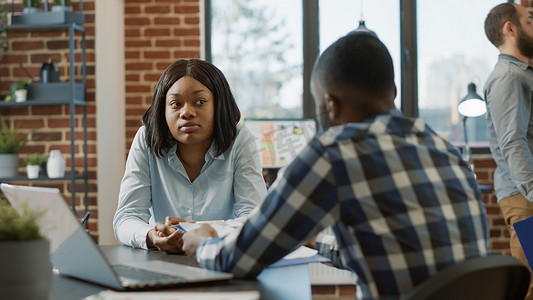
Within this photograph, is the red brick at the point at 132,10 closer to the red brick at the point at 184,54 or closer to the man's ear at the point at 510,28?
the red brick at the point at 184,54

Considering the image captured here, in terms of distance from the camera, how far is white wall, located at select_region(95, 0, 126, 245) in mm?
3570

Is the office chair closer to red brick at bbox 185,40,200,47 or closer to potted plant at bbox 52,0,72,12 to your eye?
potted plant at bbox 52,0,72,12

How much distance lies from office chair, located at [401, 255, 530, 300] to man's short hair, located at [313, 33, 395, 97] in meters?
0.40

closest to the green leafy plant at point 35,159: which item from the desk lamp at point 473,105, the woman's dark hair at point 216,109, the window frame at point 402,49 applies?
the window frame at point 402,49

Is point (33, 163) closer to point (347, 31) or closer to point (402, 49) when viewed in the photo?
point (347, 31)

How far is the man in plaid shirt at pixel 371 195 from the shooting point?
100 cm

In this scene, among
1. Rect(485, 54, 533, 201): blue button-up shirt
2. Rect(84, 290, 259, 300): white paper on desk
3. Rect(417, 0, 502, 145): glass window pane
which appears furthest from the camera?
Rect(417, 0, 502, 145): glass window pane

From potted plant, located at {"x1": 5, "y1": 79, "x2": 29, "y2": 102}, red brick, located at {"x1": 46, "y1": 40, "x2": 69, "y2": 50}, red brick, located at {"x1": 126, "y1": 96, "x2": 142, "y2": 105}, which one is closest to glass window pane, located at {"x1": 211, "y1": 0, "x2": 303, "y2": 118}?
red brick, located at {"x1": 126, "y1": 96, "x2": 142, "y2": 105}

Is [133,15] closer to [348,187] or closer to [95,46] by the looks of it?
[95,46]

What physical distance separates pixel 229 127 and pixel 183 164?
208mm

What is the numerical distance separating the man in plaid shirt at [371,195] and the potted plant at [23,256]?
1.20 ft

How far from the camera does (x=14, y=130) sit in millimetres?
Answer: 3482

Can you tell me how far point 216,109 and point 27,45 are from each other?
2.23 metres

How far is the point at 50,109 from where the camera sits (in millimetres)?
3596
